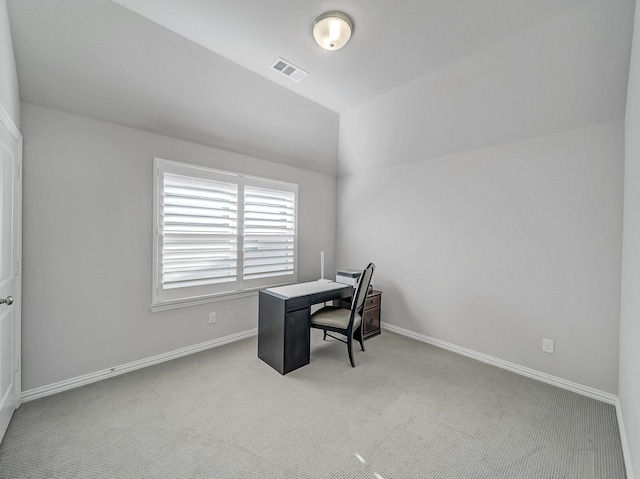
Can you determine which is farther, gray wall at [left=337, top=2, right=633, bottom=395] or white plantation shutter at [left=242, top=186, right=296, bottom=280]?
white plantation shutter at [left=242, top=186, right=296, bottom=280]

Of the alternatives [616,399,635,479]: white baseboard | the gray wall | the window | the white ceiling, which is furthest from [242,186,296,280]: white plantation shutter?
[616,399,635,479]: white baseboard

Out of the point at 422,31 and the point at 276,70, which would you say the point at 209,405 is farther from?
the point at 422,31

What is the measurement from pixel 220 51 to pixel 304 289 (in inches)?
91.8

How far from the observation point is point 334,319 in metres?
2.96

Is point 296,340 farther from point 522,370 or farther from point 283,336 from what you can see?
point 522,370

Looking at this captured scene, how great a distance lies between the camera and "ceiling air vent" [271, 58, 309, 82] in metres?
2.46

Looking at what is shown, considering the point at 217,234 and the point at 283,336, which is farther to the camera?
the point at 217,234

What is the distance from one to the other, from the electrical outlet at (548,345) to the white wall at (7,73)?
174 inches

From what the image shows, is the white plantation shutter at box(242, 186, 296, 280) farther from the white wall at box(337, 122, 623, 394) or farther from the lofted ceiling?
the white wall at box(337, 122, 623, 394)

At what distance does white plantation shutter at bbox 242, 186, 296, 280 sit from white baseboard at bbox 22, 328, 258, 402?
0.81 meters

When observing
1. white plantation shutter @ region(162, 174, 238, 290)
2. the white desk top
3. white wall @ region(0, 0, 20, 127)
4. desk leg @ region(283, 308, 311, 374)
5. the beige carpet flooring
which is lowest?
the beige carpet flooring

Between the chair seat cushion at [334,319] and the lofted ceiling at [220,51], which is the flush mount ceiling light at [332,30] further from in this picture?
the chair seat cushion at [334,319]

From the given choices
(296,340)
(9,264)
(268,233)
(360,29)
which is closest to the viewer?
(9,264)

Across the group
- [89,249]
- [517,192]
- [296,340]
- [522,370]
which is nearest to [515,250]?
[517,192]
